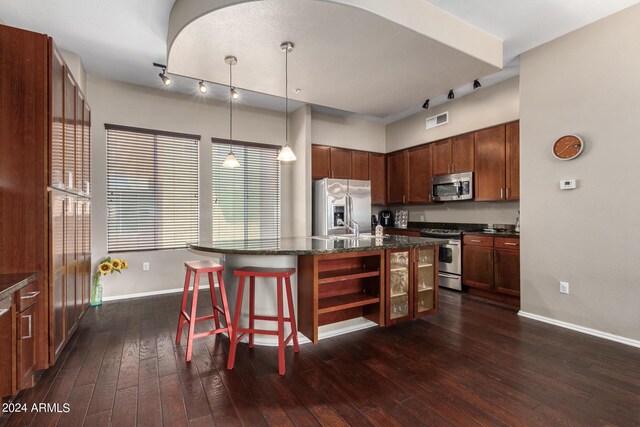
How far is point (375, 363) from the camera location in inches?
94.7

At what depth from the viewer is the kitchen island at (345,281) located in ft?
8.23

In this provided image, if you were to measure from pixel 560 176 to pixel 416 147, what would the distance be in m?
2.72

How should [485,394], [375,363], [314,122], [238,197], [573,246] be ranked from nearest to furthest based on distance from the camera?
[485,394]
[375,363]
[573,246]
[238,197]
[314,122]

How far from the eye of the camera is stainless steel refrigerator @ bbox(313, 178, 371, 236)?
16.9 feet

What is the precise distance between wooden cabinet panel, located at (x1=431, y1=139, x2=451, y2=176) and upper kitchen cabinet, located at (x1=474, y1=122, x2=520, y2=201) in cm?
49

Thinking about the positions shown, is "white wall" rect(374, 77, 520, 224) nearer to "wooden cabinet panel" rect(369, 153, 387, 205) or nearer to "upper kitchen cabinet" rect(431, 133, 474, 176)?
"upper kitchen cabinet" rect(431, 133, 474, 176)

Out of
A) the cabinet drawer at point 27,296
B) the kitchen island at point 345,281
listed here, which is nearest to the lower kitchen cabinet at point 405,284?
the kitchen island at point 345,281

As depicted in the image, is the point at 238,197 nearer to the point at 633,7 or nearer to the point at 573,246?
the point at 573,246

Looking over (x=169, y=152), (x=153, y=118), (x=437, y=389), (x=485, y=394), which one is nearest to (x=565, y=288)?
(x=485, y=394)

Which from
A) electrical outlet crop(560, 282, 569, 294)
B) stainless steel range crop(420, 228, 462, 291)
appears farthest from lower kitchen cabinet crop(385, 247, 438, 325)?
stainless steel range crop(420, 228, 462, 291)

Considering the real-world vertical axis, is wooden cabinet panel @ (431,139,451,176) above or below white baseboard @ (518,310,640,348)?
above

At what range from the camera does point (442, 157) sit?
17.0 feet

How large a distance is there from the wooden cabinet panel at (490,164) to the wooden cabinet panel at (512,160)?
0.07 metres

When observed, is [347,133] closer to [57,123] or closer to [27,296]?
[57,123]
